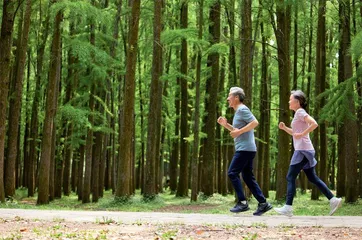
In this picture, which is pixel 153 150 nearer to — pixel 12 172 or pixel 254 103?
pixel 12 172

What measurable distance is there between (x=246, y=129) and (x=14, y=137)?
48.5 ft

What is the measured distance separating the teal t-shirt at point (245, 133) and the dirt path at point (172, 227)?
1.14 metres

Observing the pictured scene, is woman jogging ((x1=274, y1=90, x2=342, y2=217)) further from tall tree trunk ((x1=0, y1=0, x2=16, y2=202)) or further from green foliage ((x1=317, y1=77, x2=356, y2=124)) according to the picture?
tall tree trunk ((x1=0, y1=0, x2=16, y2=202))

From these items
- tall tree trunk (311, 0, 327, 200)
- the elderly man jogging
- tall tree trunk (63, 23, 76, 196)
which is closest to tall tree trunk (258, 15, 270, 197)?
tall tree trunk (311, 0, 327, 200)

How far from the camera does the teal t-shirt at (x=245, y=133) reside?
8109 mm

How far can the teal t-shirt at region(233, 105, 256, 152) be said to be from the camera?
8109 mm

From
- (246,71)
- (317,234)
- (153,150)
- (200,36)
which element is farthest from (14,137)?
(317,234)

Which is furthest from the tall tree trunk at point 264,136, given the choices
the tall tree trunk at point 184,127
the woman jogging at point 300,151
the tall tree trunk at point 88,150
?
the woman jogging at point 300,151

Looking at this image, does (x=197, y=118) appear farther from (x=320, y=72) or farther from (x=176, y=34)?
(x=320, y=72)

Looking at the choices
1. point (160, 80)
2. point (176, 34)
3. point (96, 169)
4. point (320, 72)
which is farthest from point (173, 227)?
point (320, 72)

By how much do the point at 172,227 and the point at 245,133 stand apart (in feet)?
6.83

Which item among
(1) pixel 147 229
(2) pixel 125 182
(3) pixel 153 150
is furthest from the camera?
(3) pixel 153 150

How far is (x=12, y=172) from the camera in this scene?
65.5ft

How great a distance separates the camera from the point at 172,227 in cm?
702
